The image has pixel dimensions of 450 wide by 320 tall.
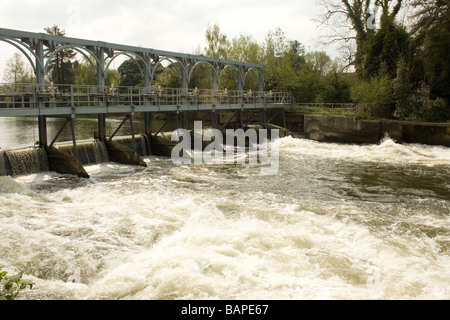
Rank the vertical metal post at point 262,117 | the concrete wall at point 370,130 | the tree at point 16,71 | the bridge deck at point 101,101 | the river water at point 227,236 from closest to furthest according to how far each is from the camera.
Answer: the river water at point 227,236 → the bridge deck at point 101,101 → the concrete wall at point 370,130 → the vertical metal post at point 262,117 → the tree at point 16,71

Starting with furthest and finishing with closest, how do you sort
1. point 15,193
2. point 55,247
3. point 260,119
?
point 260,119, point 15,193, point 55,247

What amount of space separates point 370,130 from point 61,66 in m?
50.3

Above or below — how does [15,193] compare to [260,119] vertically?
below

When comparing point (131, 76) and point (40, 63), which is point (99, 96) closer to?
point (40, 63)

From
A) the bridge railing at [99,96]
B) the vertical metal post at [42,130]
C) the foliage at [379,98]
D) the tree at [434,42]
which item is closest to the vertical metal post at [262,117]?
the bridge railing at [99,96]

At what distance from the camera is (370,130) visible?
27.0 meters

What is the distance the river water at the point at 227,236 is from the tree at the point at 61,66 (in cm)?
4962

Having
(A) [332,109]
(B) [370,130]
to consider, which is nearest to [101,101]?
(B) [370,130]

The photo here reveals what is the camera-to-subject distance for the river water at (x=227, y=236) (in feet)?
24.7

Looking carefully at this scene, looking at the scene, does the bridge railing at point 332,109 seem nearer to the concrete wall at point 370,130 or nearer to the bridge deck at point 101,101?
the concrete wall at point 370,130

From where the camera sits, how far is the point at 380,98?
29.9 m
